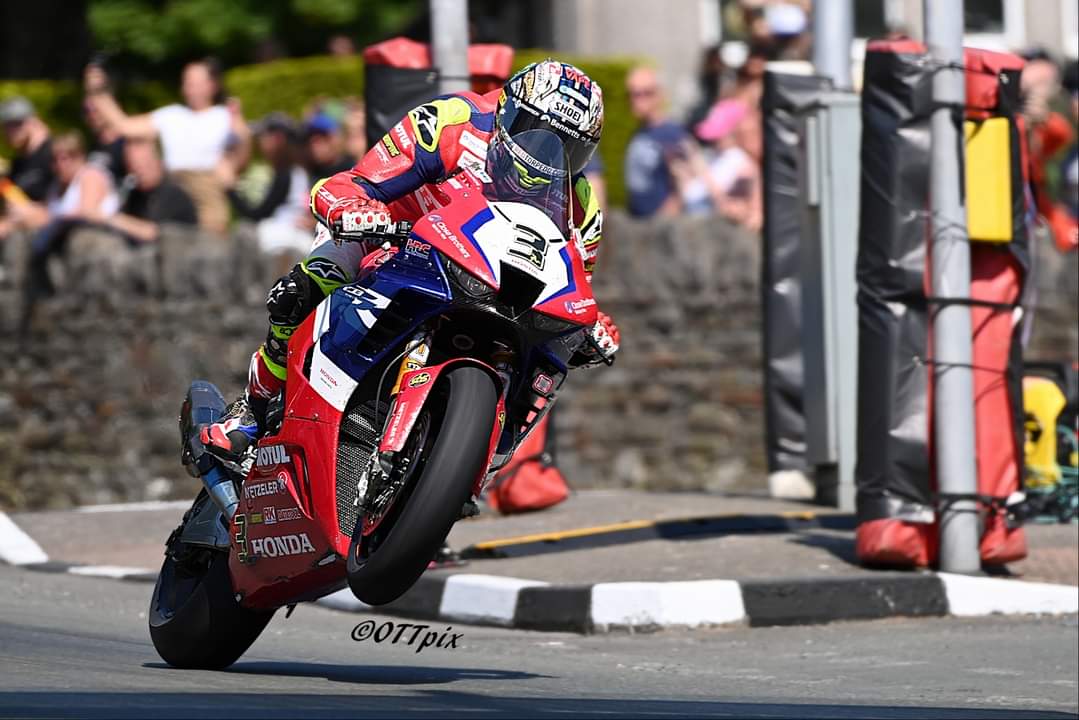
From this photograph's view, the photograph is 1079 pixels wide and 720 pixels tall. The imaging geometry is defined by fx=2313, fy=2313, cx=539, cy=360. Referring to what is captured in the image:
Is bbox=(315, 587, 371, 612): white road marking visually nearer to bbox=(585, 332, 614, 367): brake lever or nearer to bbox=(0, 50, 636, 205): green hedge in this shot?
bbox=(585, 332, 614, 367): brake lever

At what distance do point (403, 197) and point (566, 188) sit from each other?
0.60 m

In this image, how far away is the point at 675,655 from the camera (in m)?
8.83

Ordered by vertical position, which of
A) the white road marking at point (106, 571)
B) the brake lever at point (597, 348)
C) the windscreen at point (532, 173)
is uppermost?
the windscreen at point (532, 173)

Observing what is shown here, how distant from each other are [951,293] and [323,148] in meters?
6.03

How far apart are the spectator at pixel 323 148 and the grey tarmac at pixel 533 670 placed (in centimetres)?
496

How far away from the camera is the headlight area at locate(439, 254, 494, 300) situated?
21.6ft

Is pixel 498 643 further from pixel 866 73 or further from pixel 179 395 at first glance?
pixel 179 395

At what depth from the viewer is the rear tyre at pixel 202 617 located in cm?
747

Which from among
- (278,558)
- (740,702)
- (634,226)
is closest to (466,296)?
(278,558)

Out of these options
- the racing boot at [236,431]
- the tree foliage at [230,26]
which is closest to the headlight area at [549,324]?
the racing boot at [236,431]

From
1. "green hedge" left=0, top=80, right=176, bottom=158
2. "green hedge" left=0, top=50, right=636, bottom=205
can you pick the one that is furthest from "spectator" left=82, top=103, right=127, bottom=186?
"green hedge" left=0, top=80, right=176, bottom=158

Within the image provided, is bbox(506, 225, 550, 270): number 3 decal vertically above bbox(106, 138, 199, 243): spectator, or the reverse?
bbox(506, 225, 550, 270): number 3 decal

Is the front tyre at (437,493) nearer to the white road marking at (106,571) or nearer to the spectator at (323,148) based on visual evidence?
the white road marking at (106,571)

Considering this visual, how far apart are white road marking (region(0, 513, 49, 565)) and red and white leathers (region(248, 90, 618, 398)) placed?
4.34 m
